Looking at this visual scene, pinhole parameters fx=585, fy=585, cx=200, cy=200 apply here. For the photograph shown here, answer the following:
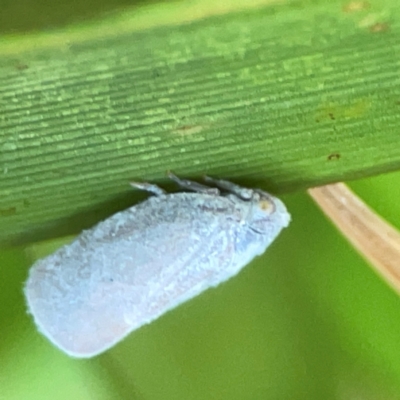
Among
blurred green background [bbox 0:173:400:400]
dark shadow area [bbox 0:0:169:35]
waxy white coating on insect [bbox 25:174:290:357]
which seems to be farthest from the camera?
blurred green background [bbox 0:173:400:400]

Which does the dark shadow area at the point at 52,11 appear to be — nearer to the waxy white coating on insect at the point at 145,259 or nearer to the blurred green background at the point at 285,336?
the waxy white coating on insect at the point at 145,259

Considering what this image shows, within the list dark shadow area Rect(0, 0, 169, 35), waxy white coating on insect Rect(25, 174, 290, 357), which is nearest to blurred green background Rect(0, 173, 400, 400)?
waxy white coating on insect Rect(25, 174, 290, 357)

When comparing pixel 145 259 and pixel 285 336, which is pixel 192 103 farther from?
pixel 285 336

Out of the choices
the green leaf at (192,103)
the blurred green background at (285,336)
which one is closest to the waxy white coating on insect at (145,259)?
the green leaf at (192,103)

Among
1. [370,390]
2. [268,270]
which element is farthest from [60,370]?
[370,390]

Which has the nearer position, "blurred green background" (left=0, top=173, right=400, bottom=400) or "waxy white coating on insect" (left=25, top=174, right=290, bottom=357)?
"waxy white coating on insect" (left=25, top=174, right=290, bottom=357)

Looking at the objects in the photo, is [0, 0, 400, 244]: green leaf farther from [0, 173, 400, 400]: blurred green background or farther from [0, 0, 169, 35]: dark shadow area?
[0, 173, 400, 400]: blurred green background

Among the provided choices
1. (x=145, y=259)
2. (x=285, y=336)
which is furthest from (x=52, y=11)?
(x=285, y=336)
